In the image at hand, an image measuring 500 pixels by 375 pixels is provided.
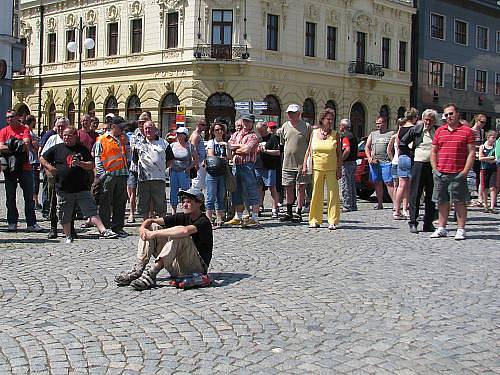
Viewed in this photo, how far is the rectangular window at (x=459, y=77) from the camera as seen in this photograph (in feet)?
169

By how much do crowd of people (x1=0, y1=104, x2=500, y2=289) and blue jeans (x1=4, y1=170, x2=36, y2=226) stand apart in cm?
2

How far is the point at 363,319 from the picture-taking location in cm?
617

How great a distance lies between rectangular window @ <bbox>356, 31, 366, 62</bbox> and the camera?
4503 centimetres

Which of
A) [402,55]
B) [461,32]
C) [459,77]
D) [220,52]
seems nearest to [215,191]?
[220,52]

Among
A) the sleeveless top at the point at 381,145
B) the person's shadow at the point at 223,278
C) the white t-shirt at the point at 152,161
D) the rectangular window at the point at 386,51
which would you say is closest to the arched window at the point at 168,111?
the rectangular window at the point at 386,51

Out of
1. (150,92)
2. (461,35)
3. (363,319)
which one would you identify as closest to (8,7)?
(150,92)

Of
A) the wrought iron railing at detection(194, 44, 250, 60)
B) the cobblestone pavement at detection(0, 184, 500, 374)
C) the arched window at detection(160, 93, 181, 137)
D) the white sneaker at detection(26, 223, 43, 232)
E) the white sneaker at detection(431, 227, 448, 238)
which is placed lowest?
the cobblestone pavement at detection(0, 184, 500, 374)

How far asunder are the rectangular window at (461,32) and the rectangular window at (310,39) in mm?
14090

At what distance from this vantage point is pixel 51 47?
4672cm

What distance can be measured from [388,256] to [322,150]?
3.15 meters

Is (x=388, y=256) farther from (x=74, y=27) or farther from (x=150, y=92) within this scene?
(x=74, y=27)

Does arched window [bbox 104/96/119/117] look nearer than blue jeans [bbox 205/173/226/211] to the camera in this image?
No

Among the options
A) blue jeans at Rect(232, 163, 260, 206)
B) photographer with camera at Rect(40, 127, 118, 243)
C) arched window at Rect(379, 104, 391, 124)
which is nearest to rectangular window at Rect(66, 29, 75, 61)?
arched window at Rect(379, 104, 391, 124)

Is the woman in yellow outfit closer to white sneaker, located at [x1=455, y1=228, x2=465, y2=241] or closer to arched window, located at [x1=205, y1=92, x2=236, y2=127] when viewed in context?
white sneaker, located at [x1=455, y1=228, x2=465, y2=241]
